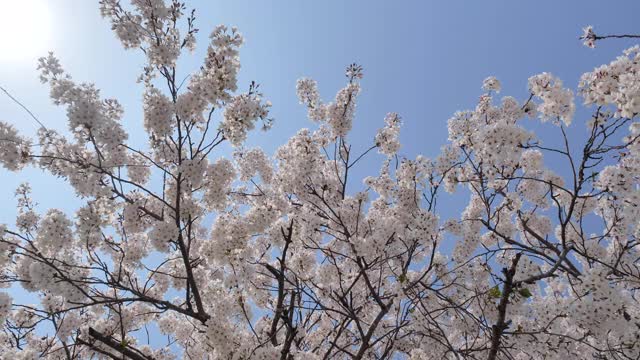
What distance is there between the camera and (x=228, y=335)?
7.12 m

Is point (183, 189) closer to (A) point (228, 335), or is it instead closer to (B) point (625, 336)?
(A) point (228, 335)

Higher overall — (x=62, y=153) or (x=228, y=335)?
(x=62, y=153)

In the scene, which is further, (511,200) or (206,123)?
(511,200)

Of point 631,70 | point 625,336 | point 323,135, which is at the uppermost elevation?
point 323,135

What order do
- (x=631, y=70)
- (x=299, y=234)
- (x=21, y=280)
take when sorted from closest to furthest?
1. (x=631, y=70)
2. (x=21, y=280)
3. (x=299, y=234)

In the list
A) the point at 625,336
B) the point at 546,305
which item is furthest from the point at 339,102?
the point at 625,336

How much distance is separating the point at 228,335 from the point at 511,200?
576 cm

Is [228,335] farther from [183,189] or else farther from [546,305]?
[546,305]

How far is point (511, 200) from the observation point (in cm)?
861

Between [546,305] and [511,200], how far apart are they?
296cm

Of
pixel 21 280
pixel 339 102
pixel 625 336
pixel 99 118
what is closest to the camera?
pixel 625 336

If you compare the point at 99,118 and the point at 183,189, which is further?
the point at 183,189

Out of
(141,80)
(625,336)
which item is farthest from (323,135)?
(625,336)

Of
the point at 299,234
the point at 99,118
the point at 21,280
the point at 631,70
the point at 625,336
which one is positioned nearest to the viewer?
the point at 631,70
